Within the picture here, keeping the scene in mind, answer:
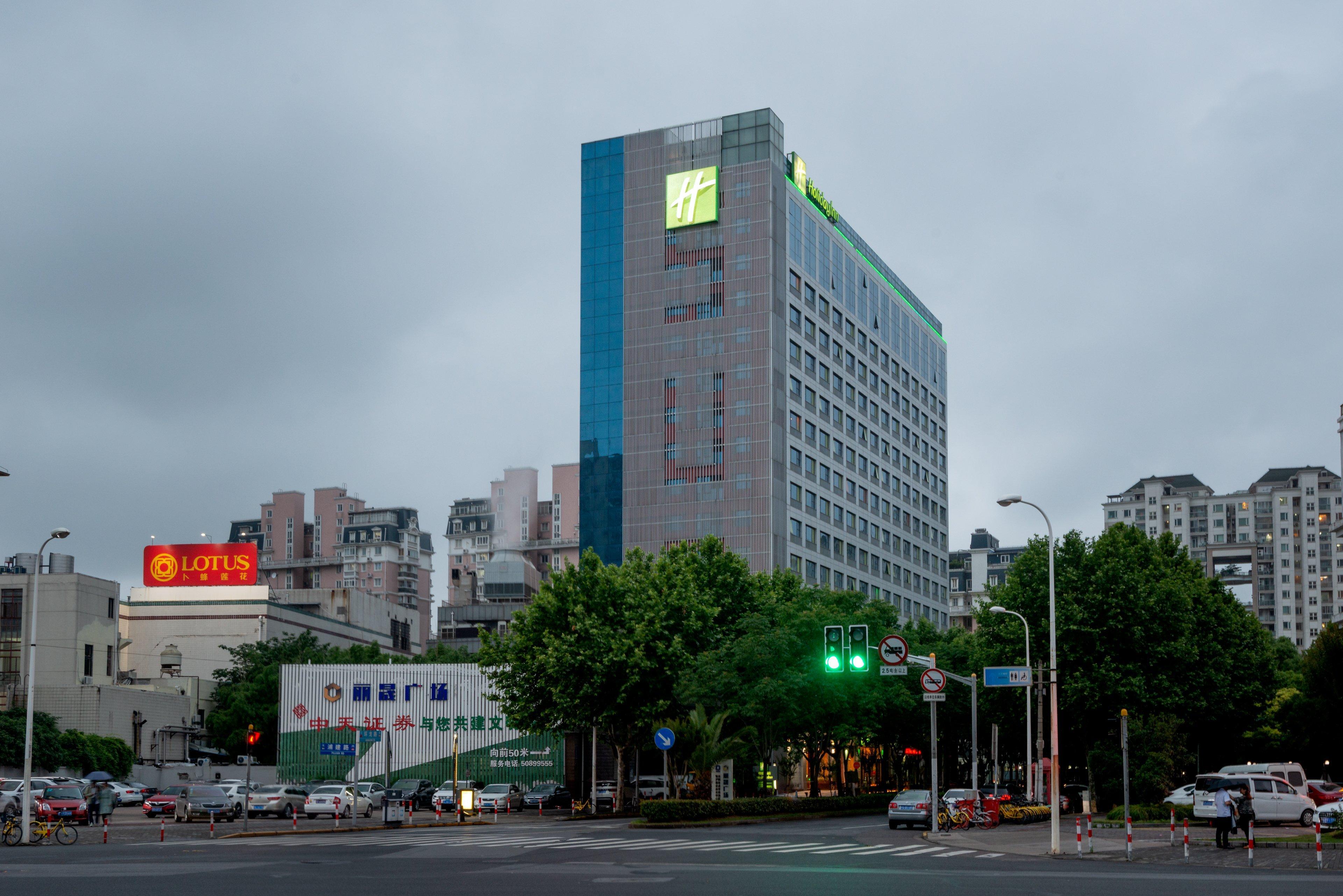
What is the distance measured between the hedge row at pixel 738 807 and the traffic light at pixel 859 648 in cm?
1440

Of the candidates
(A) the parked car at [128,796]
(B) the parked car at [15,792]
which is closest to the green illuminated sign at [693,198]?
(A) the parked car at [128,796]

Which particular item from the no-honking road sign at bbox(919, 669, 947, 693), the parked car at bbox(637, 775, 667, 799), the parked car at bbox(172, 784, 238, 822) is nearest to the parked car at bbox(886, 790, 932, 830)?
the no-honking road sign at bbox(919, 669, 947, 693)

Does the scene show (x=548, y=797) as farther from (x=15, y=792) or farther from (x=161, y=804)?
(x=15, y=792)

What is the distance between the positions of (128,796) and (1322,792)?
187ft

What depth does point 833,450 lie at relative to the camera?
123 meters

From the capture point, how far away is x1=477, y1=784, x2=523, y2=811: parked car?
60875 mm

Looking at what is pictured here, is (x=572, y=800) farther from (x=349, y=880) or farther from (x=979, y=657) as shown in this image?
(x=349, y=880)

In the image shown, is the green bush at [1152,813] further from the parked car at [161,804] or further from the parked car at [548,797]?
the parked car at [161,804]

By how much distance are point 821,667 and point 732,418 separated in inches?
2226

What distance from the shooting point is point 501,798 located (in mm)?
61281

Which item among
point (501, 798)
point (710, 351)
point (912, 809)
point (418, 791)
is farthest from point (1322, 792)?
point (710, 351)

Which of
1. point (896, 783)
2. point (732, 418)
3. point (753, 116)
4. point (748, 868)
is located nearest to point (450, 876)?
point (748, 868)

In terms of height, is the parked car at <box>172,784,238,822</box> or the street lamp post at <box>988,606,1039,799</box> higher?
the street lamp post at <box>988,606,1039,799</box>

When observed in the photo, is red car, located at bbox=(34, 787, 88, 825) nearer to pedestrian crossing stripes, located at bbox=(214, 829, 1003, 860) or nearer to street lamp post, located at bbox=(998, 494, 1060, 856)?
pedestrian crossing stripes, located at bbox=(214, 829, 1003, 860)
